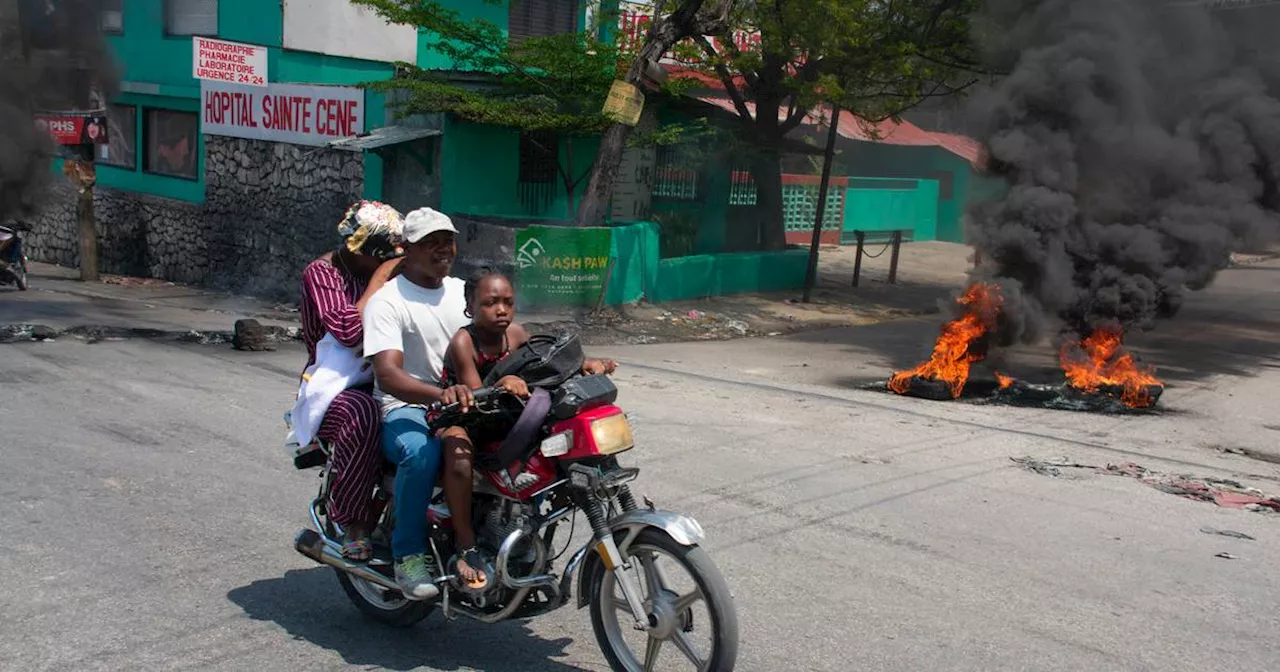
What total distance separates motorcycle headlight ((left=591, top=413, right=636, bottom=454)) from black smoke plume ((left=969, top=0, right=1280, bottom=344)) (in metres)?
9.25

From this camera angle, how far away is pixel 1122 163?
13414 millimetres

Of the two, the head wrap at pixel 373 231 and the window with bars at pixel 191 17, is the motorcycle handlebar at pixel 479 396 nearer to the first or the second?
the head wrap at pixel 373 231

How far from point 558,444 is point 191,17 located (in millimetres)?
19465

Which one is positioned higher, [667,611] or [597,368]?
[597,368]

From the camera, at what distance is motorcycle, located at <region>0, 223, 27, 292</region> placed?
16766mm

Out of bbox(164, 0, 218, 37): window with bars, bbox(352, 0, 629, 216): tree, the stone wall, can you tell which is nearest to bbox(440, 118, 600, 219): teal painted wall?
bbox(352, 0, 629, 216): tree

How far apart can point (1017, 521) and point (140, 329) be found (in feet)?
33.2

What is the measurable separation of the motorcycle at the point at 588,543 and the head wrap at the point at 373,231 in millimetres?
864

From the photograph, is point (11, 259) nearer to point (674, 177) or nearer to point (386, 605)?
point (674, 177)

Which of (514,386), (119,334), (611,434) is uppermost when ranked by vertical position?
(514,386)

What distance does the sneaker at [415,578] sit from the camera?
4234 mm

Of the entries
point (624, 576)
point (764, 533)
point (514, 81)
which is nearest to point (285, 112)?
point (514, 81)

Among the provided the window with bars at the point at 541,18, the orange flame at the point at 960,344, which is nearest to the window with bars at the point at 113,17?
the window with bars at the point at 541,18

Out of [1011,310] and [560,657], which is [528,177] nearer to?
[1011,310]
